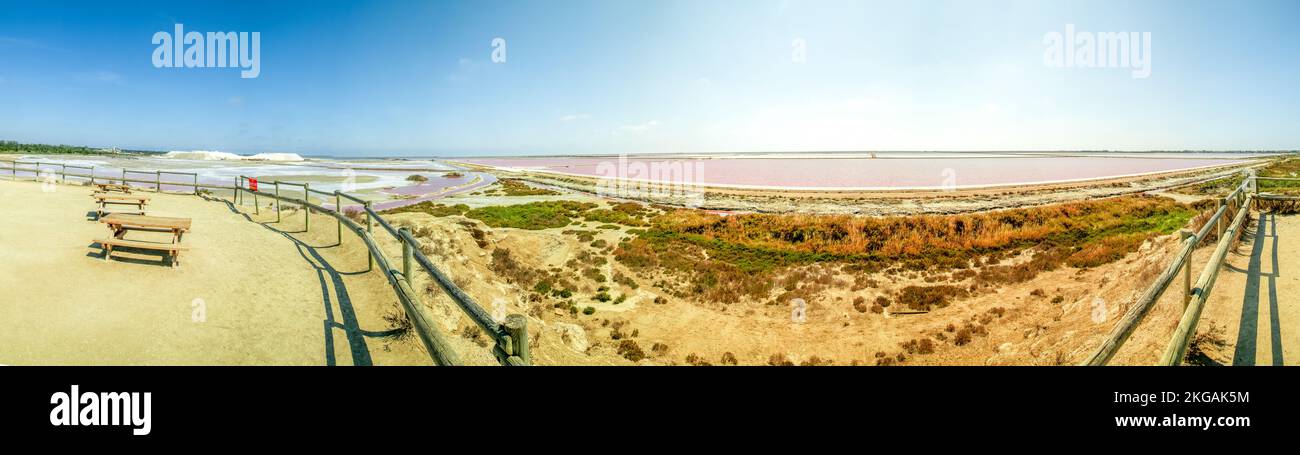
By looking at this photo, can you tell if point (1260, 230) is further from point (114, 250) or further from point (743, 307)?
point (114, 250)

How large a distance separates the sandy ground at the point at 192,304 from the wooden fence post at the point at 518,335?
7.49 ft

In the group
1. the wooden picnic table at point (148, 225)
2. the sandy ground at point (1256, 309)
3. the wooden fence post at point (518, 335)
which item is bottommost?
the sandy ground at point (1256, 309)

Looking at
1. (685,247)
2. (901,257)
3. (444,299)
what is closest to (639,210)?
(685,247)

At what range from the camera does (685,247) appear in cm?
1750

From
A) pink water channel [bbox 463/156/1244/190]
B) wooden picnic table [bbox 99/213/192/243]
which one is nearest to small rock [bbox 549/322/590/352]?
wooden picnic table [bbox 99/213/192/243]

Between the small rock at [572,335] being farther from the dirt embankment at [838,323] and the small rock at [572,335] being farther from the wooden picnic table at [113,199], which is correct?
the wooden picnic table at [113,199]

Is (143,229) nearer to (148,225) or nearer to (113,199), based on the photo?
(148,225)

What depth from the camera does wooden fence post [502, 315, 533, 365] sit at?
2.70 m

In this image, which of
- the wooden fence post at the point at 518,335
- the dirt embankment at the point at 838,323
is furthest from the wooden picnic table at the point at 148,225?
the wooden fence post at the point at 518,335

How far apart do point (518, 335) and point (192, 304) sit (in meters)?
5.36

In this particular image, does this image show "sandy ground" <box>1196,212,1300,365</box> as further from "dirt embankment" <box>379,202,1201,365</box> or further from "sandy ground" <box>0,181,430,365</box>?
"sandy ground" <box>0,181,430,365</box>

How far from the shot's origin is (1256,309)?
5.55m

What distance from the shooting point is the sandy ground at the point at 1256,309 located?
4.57 metres

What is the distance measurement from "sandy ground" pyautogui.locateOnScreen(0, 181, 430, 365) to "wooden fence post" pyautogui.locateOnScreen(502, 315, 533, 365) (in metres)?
2.28
